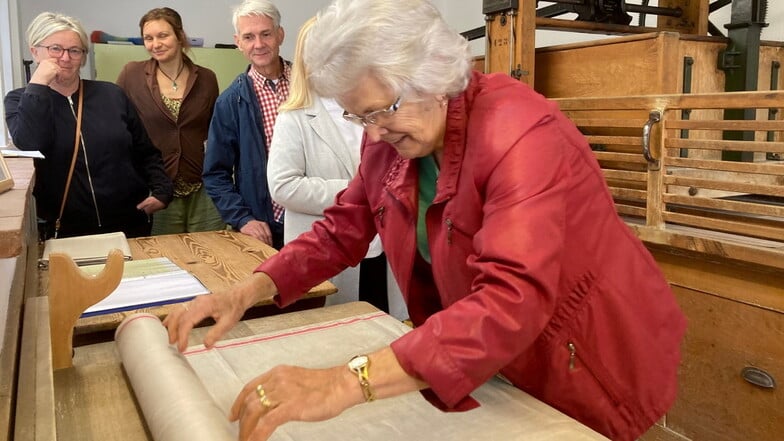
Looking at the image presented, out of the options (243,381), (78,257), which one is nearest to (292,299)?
(243,381)

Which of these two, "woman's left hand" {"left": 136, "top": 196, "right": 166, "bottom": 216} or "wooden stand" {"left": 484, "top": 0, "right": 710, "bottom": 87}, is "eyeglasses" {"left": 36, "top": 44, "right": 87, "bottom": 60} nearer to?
"woman's left hand" {"left": 136, "top": 196, "right": 166, "bottom": 216}

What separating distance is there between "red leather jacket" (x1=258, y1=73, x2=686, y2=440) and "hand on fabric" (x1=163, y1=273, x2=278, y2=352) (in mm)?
66

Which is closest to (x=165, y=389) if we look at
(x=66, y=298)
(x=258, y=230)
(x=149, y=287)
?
(x=66, y=298)

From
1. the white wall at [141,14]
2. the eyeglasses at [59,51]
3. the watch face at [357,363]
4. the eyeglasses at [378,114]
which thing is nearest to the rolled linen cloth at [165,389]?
the watch face at [357,363]

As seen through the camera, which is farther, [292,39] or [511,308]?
[292,39]

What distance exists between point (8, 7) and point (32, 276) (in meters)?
3.73

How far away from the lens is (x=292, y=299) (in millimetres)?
1336

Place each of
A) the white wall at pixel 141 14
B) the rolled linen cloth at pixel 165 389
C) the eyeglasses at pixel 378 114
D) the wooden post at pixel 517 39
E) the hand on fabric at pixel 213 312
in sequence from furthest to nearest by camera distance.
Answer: the white wall at pixel 141 14 < the wooden post at pixel 517 39 < the hand on fabric at pixel 213 312 < the eyeglasses at pixel 378 114 < the rolled linen cloth at pixel 165 389

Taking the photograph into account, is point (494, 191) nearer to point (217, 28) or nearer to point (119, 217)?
point (119, 217)

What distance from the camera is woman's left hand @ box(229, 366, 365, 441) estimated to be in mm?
788

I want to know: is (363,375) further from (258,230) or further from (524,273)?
(258,230)

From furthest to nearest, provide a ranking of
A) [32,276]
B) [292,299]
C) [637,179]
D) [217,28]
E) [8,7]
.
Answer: [217,28] < [8,7] < [637,179] < [32,276] < [292,299]

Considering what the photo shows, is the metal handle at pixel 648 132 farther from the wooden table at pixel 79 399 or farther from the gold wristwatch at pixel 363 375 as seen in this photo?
the gold wristwatch at pixel 363 375

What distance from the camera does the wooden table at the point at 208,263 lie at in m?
1.42
